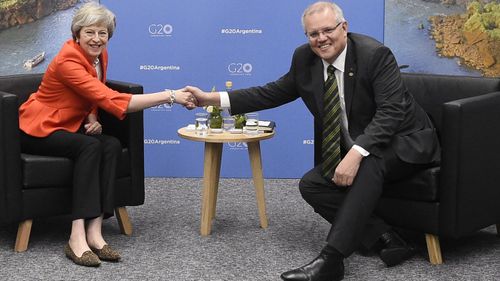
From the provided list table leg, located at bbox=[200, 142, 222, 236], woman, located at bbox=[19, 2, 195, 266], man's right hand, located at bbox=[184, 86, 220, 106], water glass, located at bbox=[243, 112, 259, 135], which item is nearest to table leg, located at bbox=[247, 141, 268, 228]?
water glass, located at bbox=[243, 112, 259, 135]

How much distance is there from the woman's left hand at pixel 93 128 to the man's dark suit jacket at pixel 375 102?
1036 mm

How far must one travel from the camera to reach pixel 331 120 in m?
3.92

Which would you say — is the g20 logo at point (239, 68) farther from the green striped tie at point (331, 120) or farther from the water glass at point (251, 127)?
the green striped tie at point (331, 120)

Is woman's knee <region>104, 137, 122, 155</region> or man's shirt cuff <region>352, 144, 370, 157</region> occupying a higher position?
man's shirt cuff <region>352, 144, 370, 157</region>

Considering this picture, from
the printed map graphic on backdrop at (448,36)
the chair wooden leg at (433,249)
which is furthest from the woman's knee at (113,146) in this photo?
the printed map graphic on backdrop at (448,36)

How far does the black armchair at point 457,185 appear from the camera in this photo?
3734 mm

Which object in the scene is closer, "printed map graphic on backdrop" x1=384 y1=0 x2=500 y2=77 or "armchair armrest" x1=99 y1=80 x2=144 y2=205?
"armchair armrest" x1=99 y1=80 x2=144 y2=205

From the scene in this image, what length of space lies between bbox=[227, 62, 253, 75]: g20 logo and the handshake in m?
1.43

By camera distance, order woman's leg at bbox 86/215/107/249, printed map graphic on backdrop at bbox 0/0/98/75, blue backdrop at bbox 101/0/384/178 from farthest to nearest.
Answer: printed map graphic on backdrop at bbox 0/0/98/75 → blue backdrop at bbox 101/0/384/178 → woman's leg at bbox 86/215/107/249

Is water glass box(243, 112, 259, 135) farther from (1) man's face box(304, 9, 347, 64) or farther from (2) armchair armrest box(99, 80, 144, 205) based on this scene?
(1) man's face box(304, 9, 347, 64)

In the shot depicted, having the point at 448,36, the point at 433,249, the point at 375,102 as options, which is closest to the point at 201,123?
the point at 375,102

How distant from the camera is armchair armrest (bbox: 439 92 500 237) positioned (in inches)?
147

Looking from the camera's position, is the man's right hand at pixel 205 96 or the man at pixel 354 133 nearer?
the man at pixel 354 133

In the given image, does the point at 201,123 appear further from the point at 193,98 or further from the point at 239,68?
the point at 239,68
